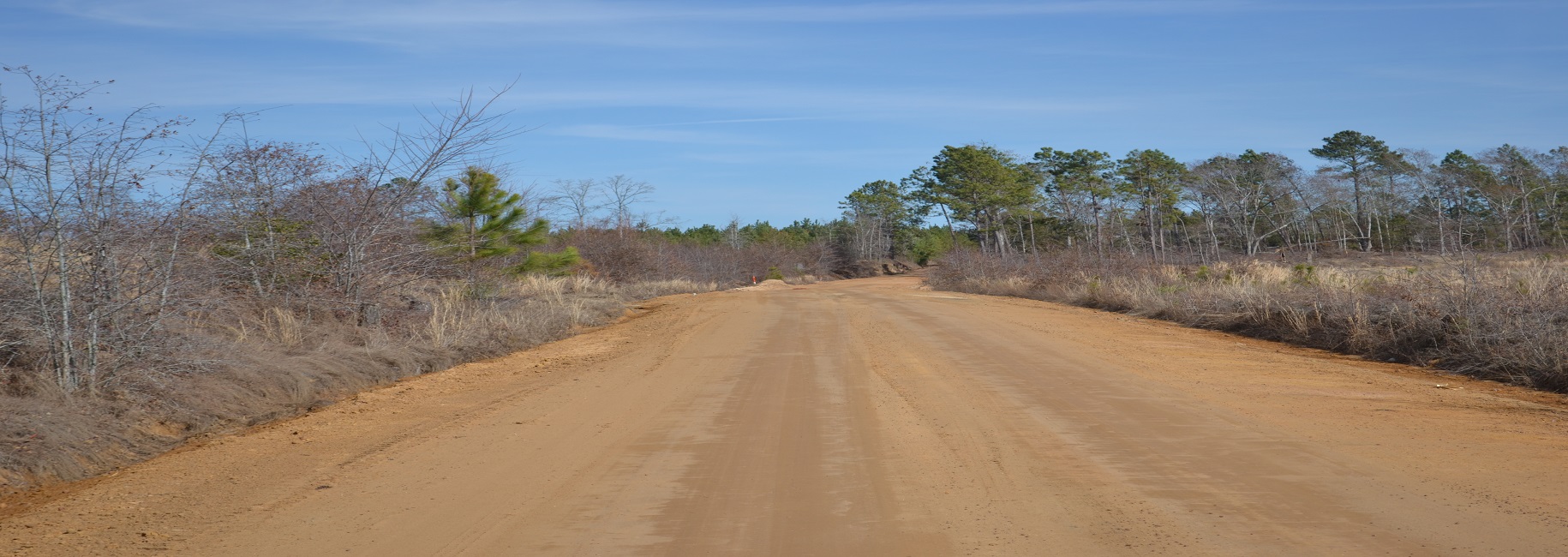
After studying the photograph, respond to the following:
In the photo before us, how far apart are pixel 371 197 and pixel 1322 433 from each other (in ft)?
38.6

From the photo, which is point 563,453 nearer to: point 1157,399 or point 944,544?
point 944,544

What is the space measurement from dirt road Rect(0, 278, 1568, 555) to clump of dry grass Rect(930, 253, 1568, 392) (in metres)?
0.81

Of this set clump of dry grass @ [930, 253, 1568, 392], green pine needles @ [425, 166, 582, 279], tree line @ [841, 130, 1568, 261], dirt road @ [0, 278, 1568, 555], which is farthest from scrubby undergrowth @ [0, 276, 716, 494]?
tree line @ [841, 130, 1568, 261]

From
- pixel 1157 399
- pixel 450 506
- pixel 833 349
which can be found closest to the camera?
pixel 450 506

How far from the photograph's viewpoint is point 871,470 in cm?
636

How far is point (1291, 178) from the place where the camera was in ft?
196

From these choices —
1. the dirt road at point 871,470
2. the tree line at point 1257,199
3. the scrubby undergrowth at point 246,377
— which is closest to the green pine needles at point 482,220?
the scrubby undergrowth at point 246,377

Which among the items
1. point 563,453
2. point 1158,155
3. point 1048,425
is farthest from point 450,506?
point 1158,155

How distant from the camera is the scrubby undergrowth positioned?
6945 millimetres

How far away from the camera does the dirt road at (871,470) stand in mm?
4934

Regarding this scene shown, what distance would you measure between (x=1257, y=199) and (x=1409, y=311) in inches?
1909

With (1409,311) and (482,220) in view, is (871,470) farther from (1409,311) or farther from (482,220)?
(482,220)

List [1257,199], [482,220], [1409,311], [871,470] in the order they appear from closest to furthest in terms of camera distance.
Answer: [871,470] < [1409,311] < [482,220] < [1257,199]

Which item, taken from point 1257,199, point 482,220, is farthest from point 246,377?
point 1257,199
